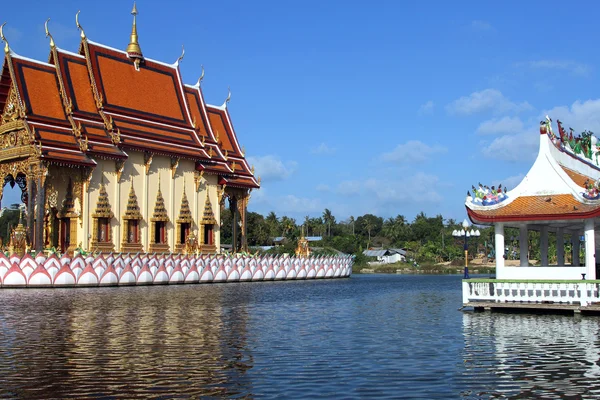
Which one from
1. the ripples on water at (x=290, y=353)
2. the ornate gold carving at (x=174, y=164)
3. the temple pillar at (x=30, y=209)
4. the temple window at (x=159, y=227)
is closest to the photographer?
the ripples on water at (x=290, y=353)

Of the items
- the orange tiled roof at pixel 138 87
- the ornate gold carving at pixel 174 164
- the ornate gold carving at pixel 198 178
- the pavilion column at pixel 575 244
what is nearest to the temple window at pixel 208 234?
the ornate gold carving at pixel 198 178

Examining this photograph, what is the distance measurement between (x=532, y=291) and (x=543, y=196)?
A: 2.54 metres

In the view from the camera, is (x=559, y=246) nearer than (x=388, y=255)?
Yes

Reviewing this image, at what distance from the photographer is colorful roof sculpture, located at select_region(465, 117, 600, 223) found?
55.6ft

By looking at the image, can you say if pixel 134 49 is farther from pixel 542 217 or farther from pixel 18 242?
pixel 542 217

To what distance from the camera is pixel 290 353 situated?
1073cm

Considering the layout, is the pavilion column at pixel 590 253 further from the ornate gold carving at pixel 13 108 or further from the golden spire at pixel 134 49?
the golden spire at pixel 134 49

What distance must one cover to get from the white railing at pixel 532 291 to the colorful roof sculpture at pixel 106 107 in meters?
20.9

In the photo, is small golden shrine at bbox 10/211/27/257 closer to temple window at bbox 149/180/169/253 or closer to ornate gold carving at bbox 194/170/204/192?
temple window at bbox 149/180/169/253

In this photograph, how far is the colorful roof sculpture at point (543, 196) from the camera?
17.0m

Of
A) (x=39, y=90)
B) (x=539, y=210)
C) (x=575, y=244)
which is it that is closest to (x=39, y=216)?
(x=39, y=90)

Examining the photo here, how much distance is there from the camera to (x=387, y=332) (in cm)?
1339

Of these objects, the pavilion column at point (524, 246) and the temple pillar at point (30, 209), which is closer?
the pavilion column at point (524, 246)

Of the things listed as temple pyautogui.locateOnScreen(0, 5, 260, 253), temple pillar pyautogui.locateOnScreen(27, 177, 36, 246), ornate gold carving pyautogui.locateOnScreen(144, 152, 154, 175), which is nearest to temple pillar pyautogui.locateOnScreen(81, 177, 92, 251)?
temple pyautogui.locateOnScreen(0, 5, 260, 253)
